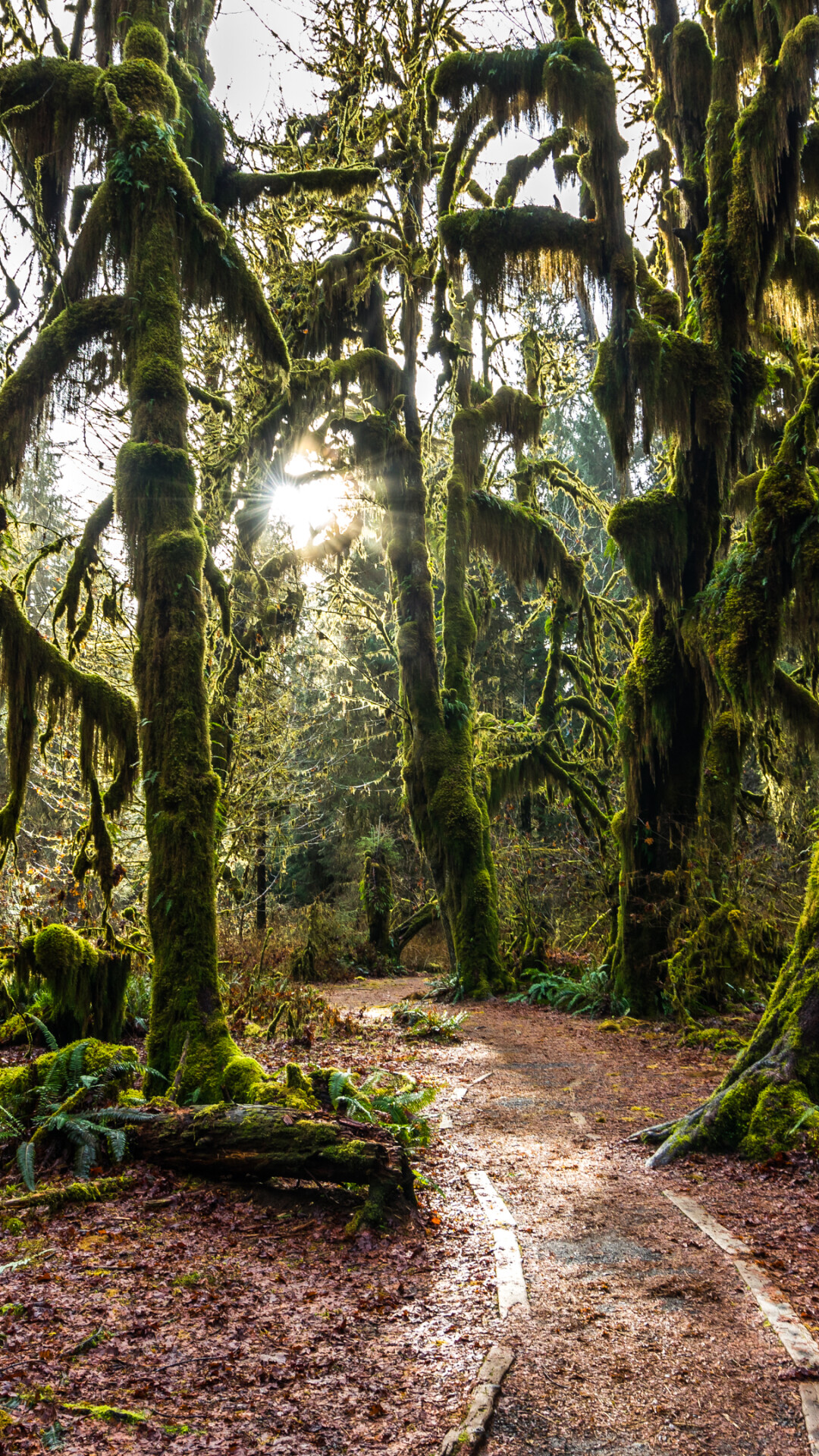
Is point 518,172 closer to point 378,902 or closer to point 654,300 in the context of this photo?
point 654,300

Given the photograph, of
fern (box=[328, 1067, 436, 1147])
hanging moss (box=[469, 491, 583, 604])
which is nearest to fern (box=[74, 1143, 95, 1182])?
fern (box=[328, 1067, 436, 1147])

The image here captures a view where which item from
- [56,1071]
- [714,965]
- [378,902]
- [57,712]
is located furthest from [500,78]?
[378,902]

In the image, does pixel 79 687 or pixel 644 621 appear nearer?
pixel 79 687

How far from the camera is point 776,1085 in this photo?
5566 millimetres

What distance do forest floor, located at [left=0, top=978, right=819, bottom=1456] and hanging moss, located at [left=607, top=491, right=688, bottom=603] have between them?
781 cm

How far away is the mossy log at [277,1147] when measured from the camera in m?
4.88

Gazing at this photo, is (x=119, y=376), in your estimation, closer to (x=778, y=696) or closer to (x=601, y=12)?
(x=778, y=696)

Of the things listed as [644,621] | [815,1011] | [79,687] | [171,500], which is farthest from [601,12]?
[815,1011]

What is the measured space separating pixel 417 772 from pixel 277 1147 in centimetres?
1027

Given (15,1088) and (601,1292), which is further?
(15,1088)

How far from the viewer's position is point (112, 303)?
730 cm

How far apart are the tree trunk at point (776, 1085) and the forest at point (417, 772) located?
0.04 m

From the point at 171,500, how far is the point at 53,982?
4.37 meters

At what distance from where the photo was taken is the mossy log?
4883 mm
